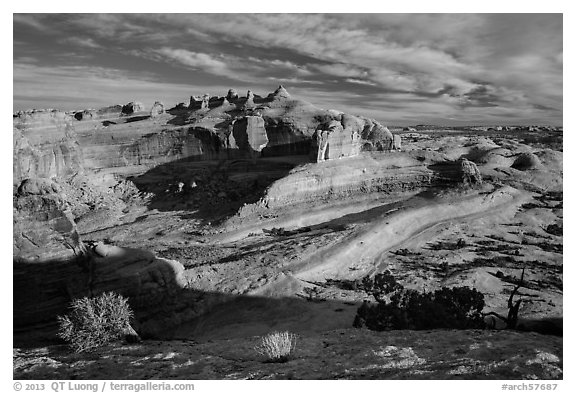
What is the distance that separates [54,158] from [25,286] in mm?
25921

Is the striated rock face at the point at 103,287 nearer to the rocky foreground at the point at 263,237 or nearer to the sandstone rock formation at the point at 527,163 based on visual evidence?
the rocky foreground at the point at 263,237

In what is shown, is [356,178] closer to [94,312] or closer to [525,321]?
[525,321]

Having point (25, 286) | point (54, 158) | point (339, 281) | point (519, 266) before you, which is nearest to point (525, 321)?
point (339, 281)

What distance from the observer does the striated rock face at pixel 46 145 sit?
32272 mm

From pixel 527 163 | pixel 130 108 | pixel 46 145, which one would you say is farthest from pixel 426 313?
pixel 130 108

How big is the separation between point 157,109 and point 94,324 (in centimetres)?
3997

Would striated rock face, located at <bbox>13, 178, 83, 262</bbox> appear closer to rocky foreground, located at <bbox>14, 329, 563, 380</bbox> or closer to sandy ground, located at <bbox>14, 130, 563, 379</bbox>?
rocky foreground, located at <bbox>14, 329, 563, 380</bbox>

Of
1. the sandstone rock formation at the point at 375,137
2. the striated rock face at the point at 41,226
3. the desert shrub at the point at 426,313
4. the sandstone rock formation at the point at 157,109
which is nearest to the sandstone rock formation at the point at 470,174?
the sandstone rock formation at the point at 375,137

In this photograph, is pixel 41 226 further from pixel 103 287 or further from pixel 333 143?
pixel 333 143

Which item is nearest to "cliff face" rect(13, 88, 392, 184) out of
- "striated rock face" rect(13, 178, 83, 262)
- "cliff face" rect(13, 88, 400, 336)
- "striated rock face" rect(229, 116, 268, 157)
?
"striated rock face" rect(229, 116, 268, 157)

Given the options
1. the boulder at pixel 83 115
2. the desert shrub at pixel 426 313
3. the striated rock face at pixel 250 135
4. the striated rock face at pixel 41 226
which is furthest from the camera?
the boulder at pixel 83 115

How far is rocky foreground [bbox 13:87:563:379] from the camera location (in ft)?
34.6

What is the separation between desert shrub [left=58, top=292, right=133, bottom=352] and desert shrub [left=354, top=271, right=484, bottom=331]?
7.98 metres

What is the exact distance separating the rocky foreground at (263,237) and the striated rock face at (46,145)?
0.15 meters
